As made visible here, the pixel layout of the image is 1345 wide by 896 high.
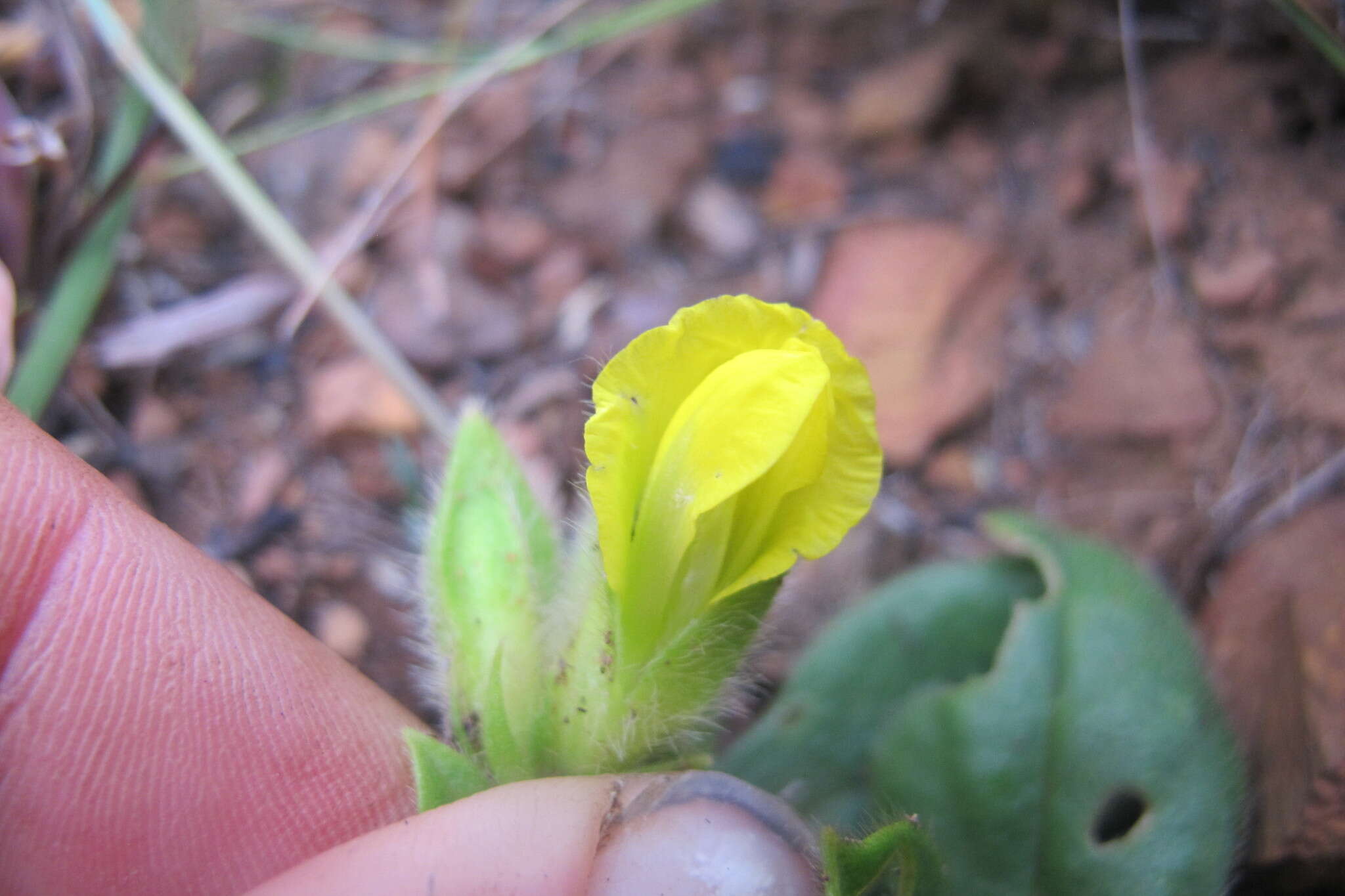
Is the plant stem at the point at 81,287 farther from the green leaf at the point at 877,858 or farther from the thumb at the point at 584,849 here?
the green leaf at the point at 877,858

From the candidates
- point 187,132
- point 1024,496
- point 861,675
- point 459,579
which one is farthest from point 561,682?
point 187,132

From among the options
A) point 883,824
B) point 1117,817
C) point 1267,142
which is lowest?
point 1117,817

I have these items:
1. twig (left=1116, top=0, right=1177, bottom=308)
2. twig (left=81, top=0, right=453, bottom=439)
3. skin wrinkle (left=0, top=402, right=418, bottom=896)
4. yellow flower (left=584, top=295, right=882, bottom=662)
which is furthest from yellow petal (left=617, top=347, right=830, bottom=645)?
twig (left=1116, top=0, right=1177, bottom=308)

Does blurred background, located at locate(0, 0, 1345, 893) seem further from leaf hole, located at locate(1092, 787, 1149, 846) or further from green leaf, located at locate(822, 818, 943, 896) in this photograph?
green leaf, located at locate(822, 818, 943, 896)

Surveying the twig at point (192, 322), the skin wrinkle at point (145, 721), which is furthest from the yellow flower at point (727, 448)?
the twig at point (192, 322)

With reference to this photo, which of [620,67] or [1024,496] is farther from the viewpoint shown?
[620,67]

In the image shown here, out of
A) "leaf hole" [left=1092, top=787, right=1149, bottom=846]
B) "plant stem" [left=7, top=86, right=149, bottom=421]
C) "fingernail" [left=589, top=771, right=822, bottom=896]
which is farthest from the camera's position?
"plant stem" [left=7, top=86, right=149, bottom=421]

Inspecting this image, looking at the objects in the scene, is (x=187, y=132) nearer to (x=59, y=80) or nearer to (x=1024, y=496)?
(x=59, y=80)
